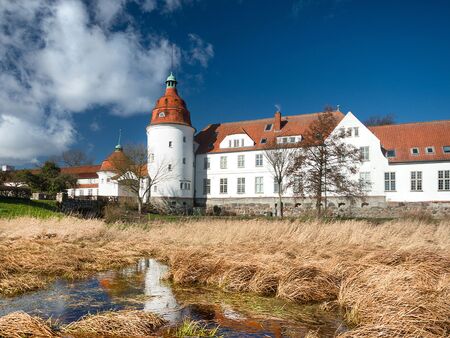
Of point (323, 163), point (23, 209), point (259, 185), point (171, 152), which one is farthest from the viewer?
point (171, 152)

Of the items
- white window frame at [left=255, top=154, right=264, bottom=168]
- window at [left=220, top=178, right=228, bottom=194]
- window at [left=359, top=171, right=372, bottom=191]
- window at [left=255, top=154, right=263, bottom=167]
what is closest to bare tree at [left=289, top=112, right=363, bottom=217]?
window at [left=359, top=171, right=372, bottom=191]

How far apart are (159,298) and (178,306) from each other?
30.8 inches

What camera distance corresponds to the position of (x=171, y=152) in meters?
45.5

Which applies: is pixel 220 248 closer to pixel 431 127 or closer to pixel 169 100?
pixel 431 127

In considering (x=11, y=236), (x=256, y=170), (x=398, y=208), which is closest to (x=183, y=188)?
(x=256, y=170)

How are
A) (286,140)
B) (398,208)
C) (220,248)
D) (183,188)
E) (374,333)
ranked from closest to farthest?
1. (374,333)
2. (220,248)
3. (398,208)
4. (286,140)
5. (183,188)

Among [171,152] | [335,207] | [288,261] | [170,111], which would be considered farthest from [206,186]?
[288,261]

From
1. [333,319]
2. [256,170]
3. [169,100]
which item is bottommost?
[333,319]

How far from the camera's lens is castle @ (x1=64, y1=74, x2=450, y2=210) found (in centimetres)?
3697

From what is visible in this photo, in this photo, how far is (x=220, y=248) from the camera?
40.1ft

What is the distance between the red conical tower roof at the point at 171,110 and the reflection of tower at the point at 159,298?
36.3 metres

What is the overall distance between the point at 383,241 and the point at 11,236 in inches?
502

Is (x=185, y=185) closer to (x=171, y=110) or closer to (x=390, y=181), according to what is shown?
(x=171, y=110)

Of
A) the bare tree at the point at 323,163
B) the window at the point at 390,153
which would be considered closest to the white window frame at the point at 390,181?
the window at the point at 390,153
